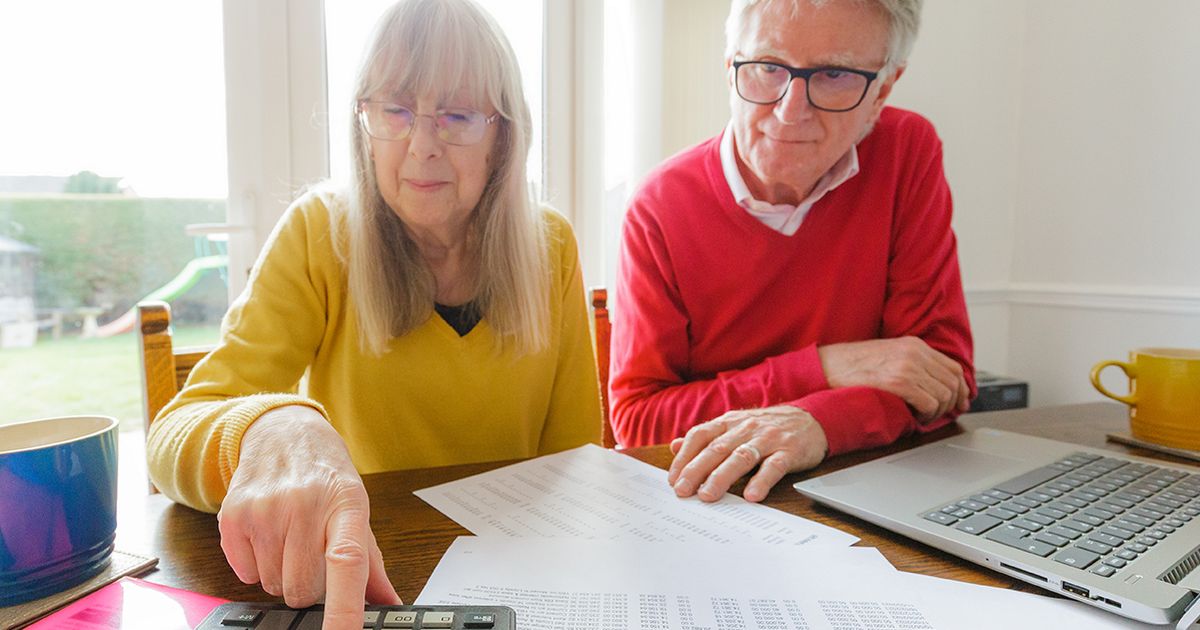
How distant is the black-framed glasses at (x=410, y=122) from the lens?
0.94m

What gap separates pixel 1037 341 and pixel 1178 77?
83 cm

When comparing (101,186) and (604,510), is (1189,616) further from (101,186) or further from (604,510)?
(101,186)

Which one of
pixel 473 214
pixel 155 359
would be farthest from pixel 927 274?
pixel 155 359

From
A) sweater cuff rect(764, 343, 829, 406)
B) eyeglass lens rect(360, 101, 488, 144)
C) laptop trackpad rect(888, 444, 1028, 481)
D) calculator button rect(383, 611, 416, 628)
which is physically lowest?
laptop trackpad rect(888, 444, 1028, 481)

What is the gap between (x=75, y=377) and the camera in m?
1.75

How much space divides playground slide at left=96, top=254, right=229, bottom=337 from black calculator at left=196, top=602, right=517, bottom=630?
1.57 m

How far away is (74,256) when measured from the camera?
5.53 ft

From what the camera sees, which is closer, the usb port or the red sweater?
the usb port

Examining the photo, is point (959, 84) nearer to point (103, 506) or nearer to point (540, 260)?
point (540, 260)

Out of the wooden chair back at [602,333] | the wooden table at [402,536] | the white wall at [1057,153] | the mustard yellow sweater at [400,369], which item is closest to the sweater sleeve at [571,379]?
the mustard yellow sweater at [400,369]

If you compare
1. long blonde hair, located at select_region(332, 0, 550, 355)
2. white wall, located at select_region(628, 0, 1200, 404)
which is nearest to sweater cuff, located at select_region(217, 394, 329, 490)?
long blonde hair, located at select_region(332, 0, 550, 355)

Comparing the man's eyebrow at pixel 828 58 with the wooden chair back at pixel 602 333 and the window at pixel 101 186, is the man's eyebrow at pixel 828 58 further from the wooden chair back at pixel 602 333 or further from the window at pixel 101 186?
the window at pixel 101 186

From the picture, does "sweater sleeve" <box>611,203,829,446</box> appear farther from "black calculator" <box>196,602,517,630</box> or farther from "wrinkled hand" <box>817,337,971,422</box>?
"black calculator" <box>196,602,517,630</box>

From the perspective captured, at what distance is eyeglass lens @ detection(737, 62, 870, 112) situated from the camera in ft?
3.49
